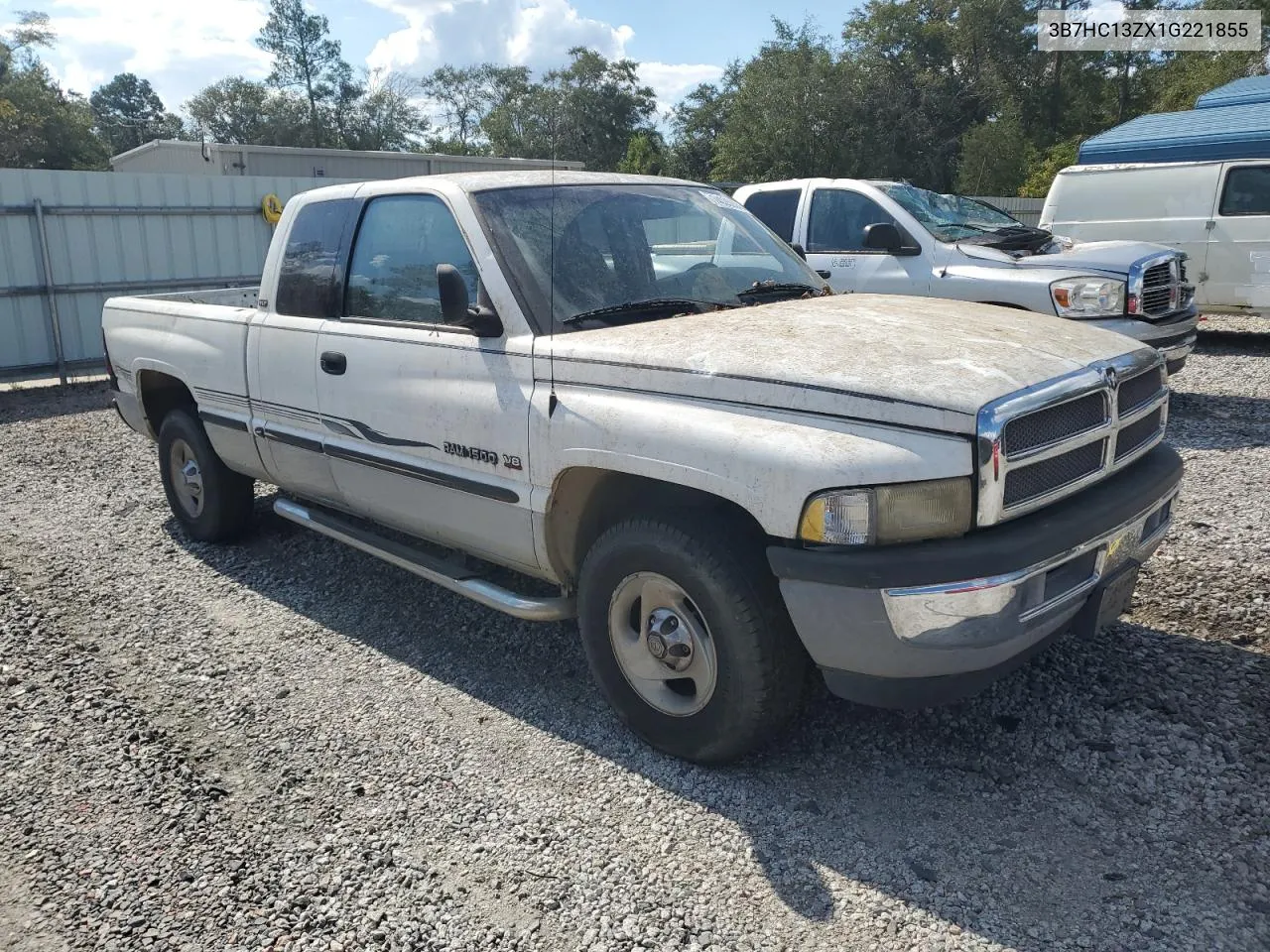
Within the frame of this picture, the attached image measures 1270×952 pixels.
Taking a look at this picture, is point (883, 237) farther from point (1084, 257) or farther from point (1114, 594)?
point (1114, 594)

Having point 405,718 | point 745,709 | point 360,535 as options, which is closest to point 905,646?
point 745,709

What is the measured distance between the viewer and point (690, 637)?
3139 millimetres

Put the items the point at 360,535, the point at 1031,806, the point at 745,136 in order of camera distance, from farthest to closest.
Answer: the point at 745,136 < the point at 360,535 < the point at 1031,806

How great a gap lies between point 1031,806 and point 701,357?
1.69m

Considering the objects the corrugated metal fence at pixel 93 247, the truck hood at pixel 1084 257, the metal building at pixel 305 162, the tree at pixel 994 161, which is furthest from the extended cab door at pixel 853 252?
the tree at pixel 994 161

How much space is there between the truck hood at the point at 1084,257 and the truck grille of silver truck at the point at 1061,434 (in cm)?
442

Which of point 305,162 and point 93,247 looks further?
point 305,162

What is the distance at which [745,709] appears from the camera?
3.01 m

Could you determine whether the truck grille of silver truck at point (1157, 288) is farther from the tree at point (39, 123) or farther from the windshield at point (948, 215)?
the tree at point (39, 123)

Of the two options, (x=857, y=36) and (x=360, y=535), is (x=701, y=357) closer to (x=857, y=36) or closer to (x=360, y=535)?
(x=360, y=535)

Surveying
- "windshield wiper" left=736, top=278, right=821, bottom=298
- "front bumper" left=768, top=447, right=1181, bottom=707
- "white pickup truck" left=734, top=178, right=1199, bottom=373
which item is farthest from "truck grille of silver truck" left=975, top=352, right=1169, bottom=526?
"white pickup truck" left=734, top=178, right=1199, bottom=373

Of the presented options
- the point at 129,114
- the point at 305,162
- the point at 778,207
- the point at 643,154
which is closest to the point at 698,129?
the point at 643,154

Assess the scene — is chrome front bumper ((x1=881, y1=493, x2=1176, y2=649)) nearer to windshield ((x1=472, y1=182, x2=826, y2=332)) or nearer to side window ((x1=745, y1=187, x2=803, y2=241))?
windshield ((x1=472, y1=182, x2=826, y2=332))

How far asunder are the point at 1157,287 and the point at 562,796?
21.8ft
